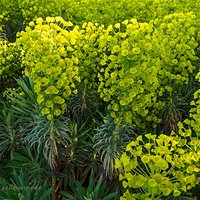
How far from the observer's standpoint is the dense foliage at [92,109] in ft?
14.6

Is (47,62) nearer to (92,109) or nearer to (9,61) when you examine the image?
(92,109)

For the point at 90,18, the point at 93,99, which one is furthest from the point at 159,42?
the point at 90,18

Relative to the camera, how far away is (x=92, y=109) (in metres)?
5.74

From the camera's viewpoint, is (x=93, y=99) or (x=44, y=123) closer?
(x=44, y=123)

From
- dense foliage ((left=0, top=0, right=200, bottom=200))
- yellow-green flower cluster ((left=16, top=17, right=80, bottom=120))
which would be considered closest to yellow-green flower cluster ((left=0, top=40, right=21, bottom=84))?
dense foliage ((left=0, top=0, right=200, bottom=200))

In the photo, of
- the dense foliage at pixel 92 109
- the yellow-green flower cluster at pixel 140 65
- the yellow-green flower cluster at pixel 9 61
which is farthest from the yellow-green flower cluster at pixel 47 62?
the yellow-green flower cluster at pixel 9 61

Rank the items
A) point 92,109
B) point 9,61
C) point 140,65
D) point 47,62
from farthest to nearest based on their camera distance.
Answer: point 9,61 < point 92,109 < point 140,65 < point 47,62

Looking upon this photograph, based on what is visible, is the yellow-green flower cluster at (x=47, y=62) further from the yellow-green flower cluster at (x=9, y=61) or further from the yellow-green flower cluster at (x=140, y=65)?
the yellow-green flower cluster at (x=9, y=61)

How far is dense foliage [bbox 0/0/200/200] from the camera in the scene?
175 inches

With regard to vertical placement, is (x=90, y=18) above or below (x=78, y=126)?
above

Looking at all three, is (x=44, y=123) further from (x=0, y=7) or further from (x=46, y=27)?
(x=0, y=7)

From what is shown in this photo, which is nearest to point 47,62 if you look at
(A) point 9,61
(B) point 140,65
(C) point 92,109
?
(B) point 140,65

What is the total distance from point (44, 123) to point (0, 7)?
4.02 m

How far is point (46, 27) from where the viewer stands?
447 cm
